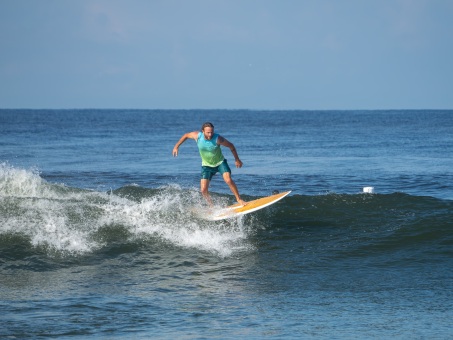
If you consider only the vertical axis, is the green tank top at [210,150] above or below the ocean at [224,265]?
above

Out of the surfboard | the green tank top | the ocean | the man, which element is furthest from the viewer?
the surfboard

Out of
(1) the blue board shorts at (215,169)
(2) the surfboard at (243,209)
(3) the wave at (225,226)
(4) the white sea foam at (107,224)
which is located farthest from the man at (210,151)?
(3) the wave at (225,226)

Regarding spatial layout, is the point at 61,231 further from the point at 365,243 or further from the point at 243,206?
the point at 365,243

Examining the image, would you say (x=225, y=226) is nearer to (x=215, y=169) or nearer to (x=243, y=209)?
(x=243, y=209)

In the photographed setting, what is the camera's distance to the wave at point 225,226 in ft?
44.4

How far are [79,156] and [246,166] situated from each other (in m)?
8.68

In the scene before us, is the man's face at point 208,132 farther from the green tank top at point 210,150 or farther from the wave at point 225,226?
the wave at point 225,226

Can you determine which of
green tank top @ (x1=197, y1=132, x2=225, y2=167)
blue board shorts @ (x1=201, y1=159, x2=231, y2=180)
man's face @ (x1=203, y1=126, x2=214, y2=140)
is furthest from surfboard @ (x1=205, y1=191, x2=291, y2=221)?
man's face @ (x1=203, y1=126, x2=214, y2=140)

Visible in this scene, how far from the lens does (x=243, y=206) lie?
14.4 metres

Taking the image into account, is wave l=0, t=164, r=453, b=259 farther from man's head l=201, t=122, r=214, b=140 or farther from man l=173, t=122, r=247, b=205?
man's head l=201, t=122, r=214, b=140

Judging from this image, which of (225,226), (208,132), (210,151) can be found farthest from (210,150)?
(225,226)

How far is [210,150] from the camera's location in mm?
14031

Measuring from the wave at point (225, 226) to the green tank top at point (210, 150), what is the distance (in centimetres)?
120

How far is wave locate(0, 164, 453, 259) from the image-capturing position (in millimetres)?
13523
